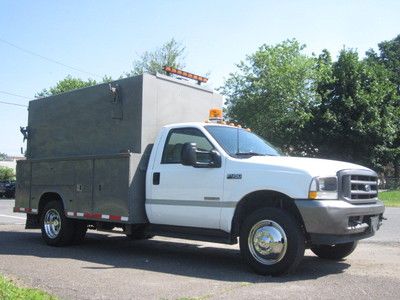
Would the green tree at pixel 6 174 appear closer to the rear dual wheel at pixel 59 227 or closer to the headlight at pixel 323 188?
the rear dual wheel at pixel 59 227

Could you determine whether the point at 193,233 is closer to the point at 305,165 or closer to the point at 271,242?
the point at 271,242

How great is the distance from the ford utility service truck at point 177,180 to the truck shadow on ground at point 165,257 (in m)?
0.31

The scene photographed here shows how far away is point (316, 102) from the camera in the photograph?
36.7 m

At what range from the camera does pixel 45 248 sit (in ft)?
31.5

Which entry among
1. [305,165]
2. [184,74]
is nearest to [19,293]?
[305,165]

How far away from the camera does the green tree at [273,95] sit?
1507 inches

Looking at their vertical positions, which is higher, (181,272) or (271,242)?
(271,242)

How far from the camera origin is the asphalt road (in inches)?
232

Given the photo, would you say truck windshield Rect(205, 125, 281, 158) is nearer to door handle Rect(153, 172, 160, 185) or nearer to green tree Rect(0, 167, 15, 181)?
door handle Rect(153, 172, 160, 185)

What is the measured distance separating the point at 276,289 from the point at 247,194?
1483 millimetres

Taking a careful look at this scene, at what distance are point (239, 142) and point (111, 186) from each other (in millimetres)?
2398

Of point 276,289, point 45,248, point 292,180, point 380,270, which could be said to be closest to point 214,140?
point 292,180

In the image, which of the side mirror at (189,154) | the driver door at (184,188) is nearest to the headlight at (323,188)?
the driver door at (184,188)

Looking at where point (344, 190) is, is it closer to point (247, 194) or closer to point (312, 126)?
point (247, 194)
